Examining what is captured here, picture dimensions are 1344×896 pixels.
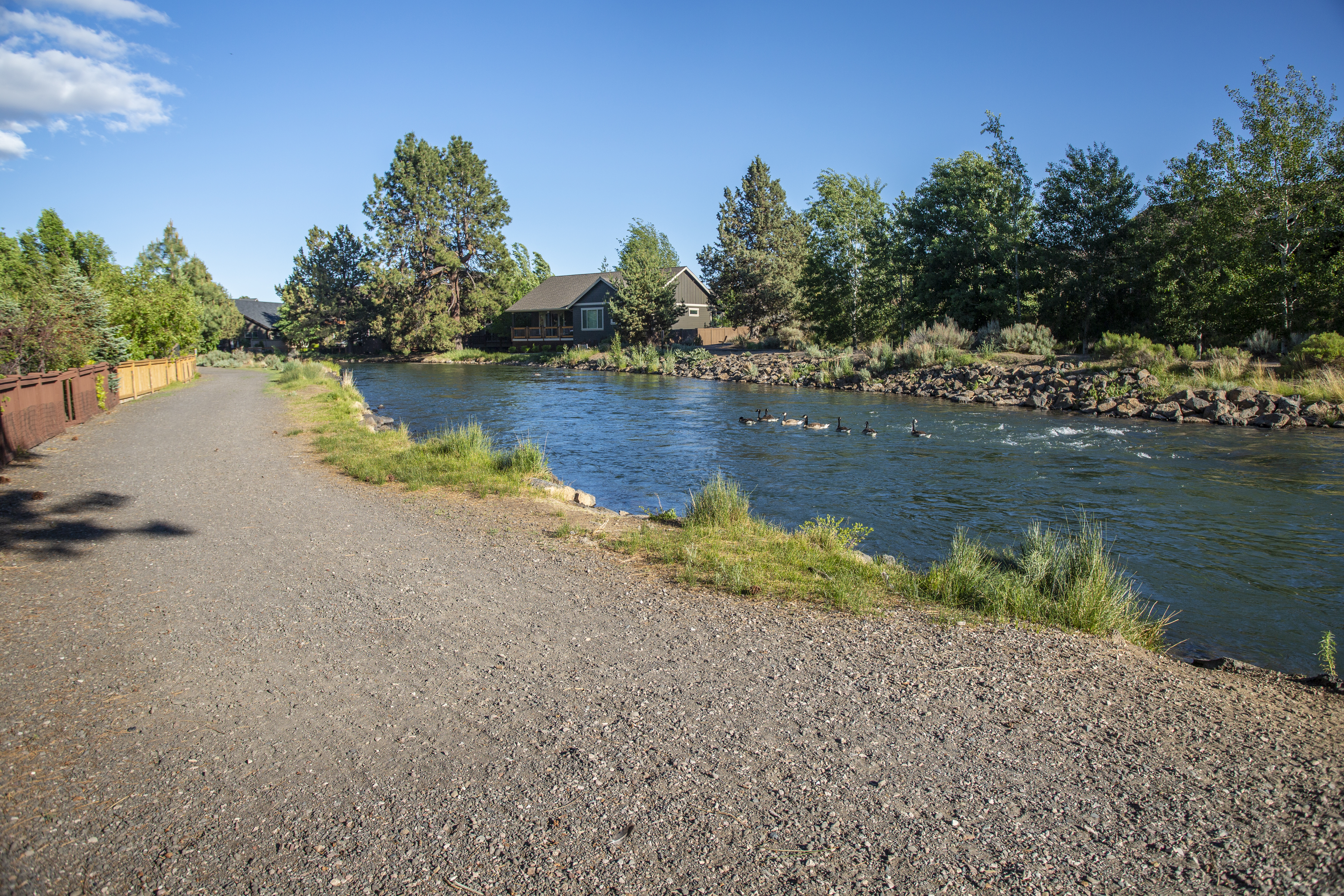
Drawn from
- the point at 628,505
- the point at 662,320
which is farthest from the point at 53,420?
the point at 662,320

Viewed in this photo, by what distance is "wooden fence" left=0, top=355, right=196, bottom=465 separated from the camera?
13.4 meters

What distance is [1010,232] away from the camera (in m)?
35.2

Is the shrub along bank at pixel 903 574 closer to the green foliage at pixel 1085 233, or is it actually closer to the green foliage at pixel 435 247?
the green foliage at pixel 1085 233

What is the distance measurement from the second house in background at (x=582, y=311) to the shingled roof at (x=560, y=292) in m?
0.07

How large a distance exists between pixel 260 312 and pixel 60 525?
87912 millimetres

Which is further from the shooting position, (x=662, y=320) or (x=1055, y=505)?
(x=662, y=320)

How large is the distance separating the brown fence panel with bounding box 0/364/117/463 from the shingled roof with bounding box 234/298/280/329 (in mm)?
68944

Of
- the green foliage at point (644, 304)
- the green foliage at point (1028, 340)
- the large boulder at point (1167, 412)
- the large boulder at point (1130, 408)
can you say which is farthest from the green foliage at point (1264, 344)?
the green foliage at point (644, 304)

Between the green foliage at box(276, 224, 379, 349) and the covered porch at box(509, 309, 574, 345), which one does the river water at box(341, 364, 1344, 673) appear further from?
the green foliage at box(276, 224, 379, 349)

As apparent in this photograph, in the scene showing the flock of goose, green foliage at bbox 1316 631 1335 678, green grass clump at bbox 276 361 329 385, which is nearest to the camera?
green foliage at bbox 1316 631 1335 678

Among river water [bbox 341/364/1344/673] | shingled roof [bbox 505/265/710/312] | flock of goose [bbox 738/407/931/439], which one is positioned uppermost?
shingled roof [bbox 505/265/710/312]

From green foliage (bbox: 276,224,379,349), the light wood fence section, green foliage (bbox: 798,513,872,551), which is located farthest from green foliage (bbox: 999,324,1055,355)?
green foliage (bbox: 276,224,379,349)

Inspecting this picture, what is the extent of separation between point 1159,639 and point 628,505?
7.54 meters

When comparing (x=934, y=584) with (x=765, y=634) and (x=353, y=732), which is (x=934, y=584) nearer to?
(x=765, y=634)
